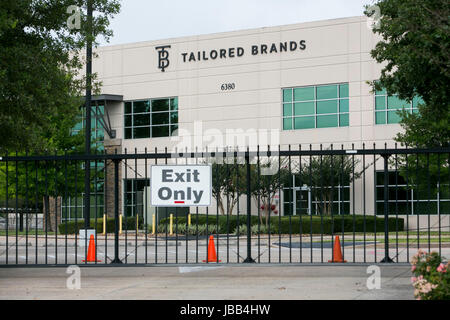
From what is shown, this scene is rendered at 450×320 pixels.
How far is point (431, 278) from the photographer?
28.2 ft

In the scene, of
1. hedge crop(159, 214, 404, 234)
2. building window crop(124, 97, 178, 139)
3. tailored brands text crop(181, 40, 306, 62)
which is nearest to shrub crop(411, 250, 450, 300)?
hedge crop(159, 214, 404, 234)

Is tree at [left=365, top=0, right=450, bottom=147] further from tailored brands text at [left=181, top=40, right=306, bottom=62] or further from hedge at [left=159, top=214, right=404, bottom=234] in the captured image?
tailored brands text at [left=181, top=40, right=306, bottom=62]

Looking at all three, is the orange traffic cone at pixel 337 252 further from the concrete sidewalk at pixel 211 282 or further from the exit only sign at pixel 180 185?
the exit only sign at pixel 180 185

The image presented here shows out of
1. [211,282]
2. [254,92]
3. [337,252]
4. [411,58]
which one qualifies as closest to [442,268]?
[211,282]

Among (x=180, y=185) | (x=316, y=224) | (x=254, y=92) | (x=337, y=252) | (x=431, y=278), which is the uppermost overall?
(x=254, y=92)

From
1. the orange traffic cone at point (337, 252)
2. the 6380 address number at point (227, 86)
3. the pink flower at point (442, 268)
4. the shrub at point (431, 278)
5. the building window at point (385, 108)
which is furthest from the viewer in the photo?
the 6380 address number at point (227, 86)

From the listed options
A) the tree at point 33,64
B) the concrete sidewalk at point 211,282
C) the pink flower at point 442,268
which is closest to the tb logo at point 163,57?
the tree at point 33,64

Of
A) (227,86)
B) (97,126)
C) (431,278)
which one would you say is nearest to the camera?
(431,278)

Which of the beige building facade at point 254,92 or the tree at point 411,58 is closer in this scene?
the tree at point 411,58

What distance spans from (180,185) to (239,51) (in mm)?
29560

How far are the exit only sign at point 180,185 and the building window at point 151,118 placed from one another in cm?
3043

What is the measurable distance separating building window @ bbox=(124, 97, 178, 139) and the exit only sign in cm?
3043

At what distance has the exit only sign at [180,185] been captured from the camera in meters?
14.0

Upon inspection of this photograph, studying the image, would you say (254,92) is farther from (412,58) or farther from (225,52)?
(412,58)
